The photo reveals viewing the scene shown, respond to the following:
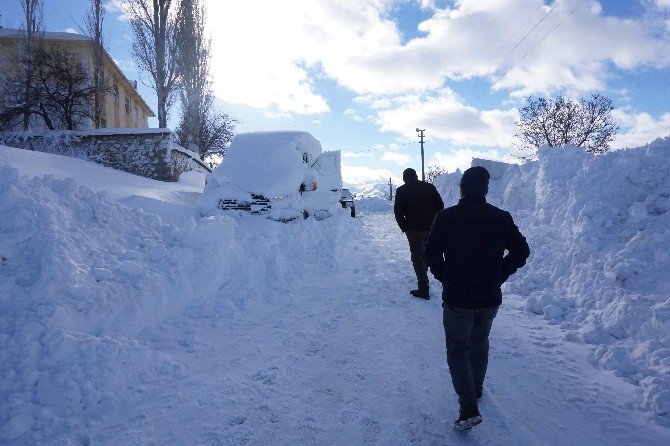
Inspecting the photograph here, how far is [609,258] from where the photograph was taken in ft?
17.3

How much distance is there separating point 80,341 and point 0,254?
163 centimetres

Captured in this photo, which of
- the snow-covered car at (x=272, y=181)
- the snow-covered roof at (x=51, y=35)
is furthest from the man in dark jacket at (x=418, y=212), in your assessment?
the snow-covered roof at (x=51, y=35)

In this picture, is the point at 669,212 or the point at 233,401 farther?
the point at 669,212

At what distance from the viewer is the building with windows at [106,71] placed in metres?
21.7

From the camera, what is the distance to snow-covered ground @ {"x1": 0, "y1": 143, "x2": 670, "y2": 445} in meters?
2.79

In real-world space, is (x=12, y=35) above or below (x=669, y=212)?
above

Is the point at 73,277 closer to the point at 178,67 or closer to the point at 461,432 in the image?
the point at 461,432

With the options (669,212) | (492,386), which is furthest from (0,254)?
(669,212)

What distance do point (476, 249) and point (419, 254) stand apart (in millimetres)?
3365

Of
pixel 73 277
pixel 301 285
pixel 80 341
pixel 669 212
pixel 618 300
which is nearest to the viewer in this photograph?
pixel 80 341

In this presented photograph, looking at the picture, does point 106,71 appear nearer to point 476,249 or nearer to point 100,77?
point 100,77

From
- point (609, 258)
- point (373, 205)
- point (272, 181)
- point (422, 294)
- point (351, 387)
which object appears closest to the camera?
point (351, 387)

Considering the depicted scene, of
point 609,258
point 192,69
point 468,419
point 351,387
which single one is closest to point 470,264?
point 468,419

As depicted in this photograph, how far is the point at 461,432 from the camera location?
2768mm
